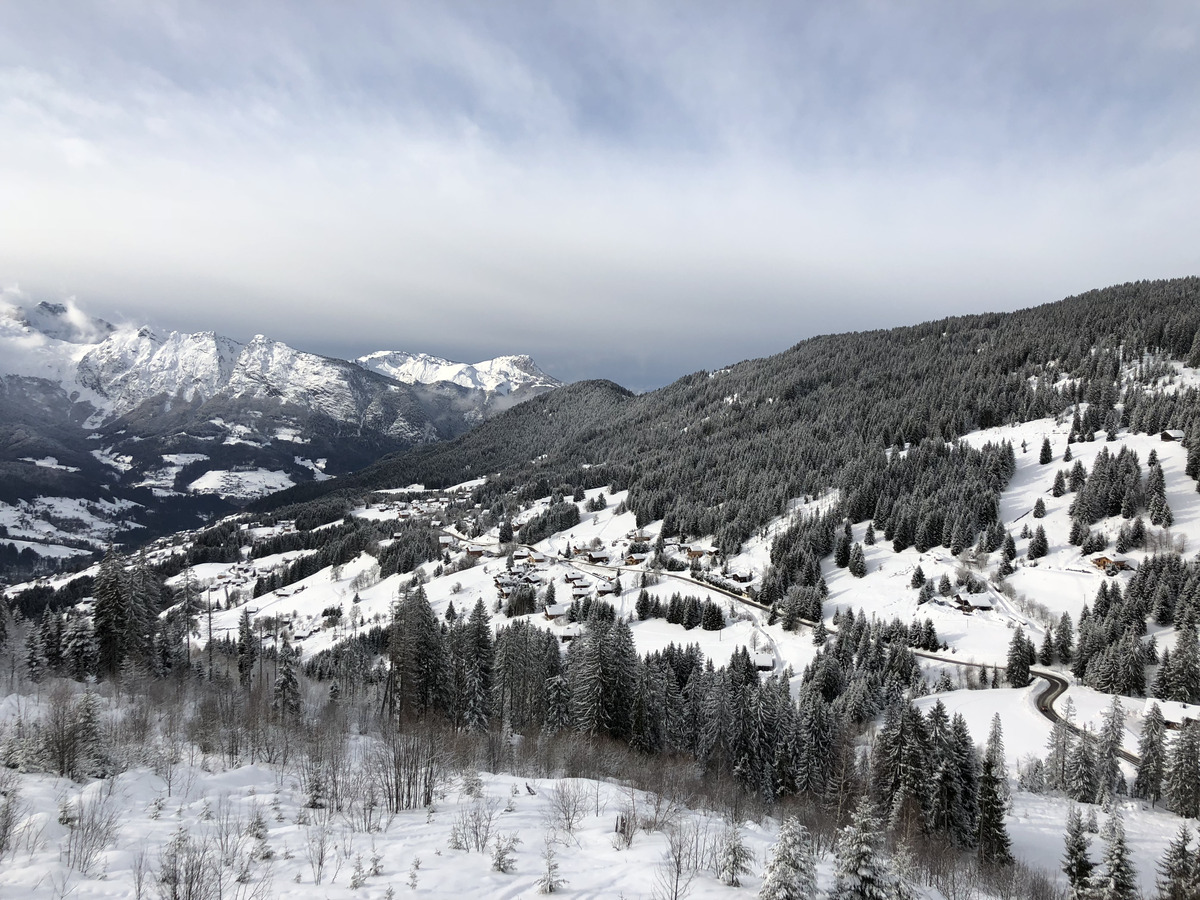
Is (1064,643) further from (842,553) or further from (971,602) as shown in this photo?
(842,553)

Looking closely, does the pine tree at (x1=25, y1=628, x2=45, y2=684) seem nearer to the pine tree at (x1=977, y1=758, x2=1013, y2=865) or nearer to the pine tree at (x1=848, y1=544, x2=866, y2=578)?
the pine tree at (x1=977, y1=758, x2=1013, y2=865)

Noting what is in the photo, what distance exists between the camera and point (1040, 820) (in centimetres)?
4238

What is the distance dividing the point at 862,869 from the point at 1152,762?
190 feet

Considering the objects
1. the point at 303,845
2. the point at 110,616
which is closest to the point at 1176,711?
the point at 303,845

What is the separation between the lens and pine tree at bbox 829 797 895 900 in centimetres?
→ 1191

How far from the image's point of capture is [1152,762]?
47.2 metres

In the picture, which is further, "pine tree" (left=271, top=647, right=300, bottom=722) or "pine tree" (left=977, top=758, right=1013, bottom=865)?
"pine tree" (left=271, top=647, right=300, bottom=722)

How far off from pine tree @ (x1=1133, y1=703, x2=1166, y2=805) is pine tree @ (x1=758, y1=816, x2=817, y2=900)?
191 ft

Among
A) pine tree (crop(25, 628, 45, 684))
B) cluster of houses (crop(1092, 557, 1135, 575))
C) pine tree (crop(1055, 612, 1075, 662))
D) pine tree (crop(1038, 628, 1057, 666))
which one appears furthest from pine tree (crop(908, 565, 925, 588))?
pine tree (crop(25, 628, 45, 684))

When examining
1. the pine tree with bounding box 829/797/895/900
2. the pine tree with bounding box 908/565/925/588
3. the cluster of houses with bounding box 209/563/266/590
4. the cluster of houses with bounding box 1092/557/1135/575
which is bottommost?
the cluster of houses with bounding box 209/563/266/590

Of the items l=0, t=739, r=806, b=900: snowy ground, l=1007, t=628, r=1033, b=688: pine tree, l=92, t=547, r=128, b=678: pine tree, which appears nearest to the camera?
l=0, t=739, r=806, b=900: snowy ground

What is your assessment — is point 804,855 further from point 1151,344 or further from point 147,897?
point 1151,344

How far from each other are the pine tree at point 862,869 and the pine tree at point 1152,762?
56.5 meters

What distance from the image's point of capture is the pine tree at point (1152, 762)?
154 ft
